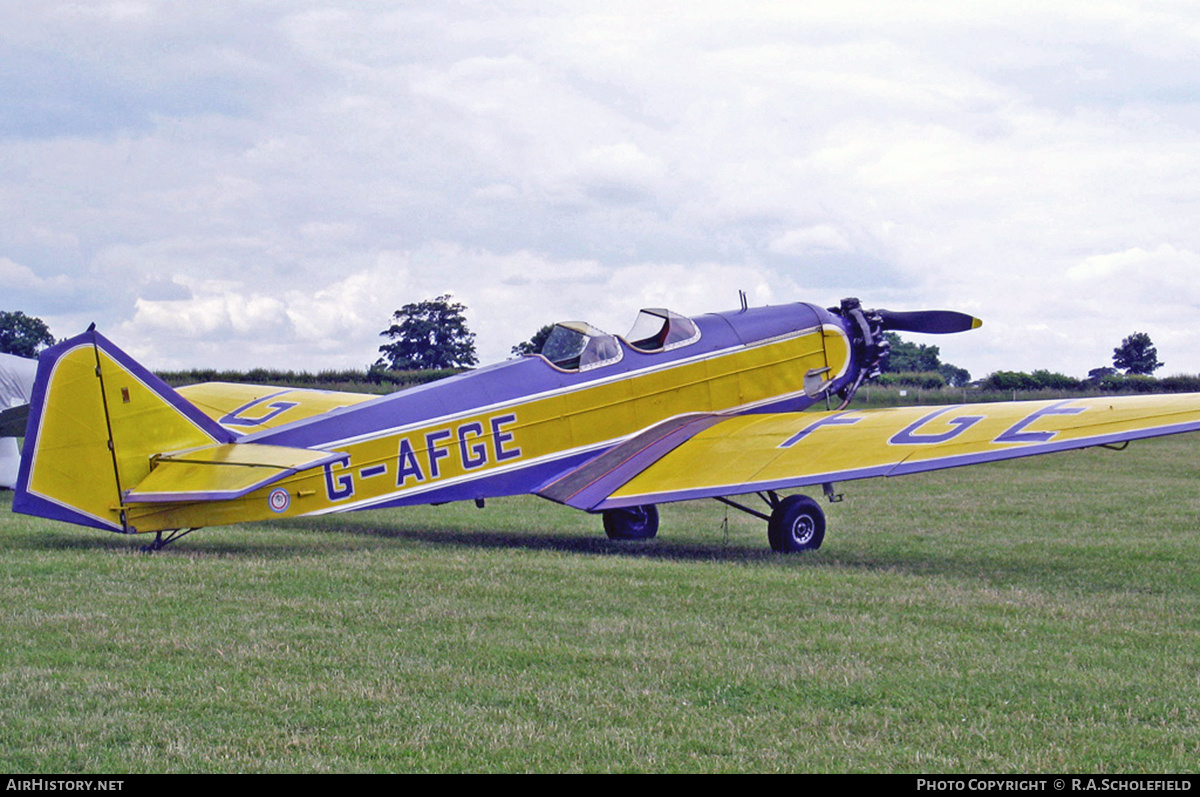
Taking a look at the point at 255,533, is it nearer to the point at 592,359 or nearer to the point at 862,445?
the point at 592,359

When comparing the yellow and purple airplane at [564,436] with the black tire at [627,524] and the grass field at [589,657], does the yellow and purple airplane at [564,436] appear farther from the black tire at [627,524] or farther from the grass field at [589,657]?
the grass field at [589,657]

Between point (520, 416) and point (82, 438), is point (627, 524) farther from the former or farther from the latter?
point (82, 438)

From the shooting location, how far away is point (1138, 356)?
71.0m

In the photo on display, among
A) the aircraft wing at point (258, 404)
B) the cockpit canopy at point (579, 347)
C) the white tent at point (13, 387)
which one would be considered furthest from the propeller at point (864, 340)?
the white tent at point (13, 387)

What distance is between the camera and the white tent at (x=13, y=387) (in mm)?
16562

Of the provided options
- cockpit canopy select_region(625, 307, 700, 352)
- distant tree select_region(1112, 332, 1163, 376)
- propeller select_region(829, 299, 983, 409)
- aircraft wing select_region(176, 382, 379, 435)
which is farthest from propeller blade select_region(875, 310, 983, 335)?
distant tree select_region(1112, 332, 1163, 376)

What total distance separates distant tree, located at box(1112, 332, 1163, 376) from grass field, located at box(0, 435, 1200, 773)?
6586cm

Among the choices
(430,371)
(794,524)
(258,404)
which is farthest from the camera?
(430,371)

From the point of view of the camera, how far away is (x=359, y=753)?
13.8ft

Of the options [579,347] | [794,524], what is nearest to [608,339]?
[579,347]

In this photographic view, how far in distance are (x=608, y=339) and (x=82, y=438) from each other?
487cm

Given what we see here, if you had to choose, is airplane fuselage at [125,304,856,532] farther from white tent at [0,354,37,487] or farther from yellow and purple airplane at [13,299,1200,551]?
white tent at [0,354,37,487]

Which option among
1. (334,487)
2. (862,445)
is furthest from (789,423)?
(334,487)

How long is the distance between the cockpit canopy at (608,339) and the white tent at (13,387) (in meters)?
9.41
